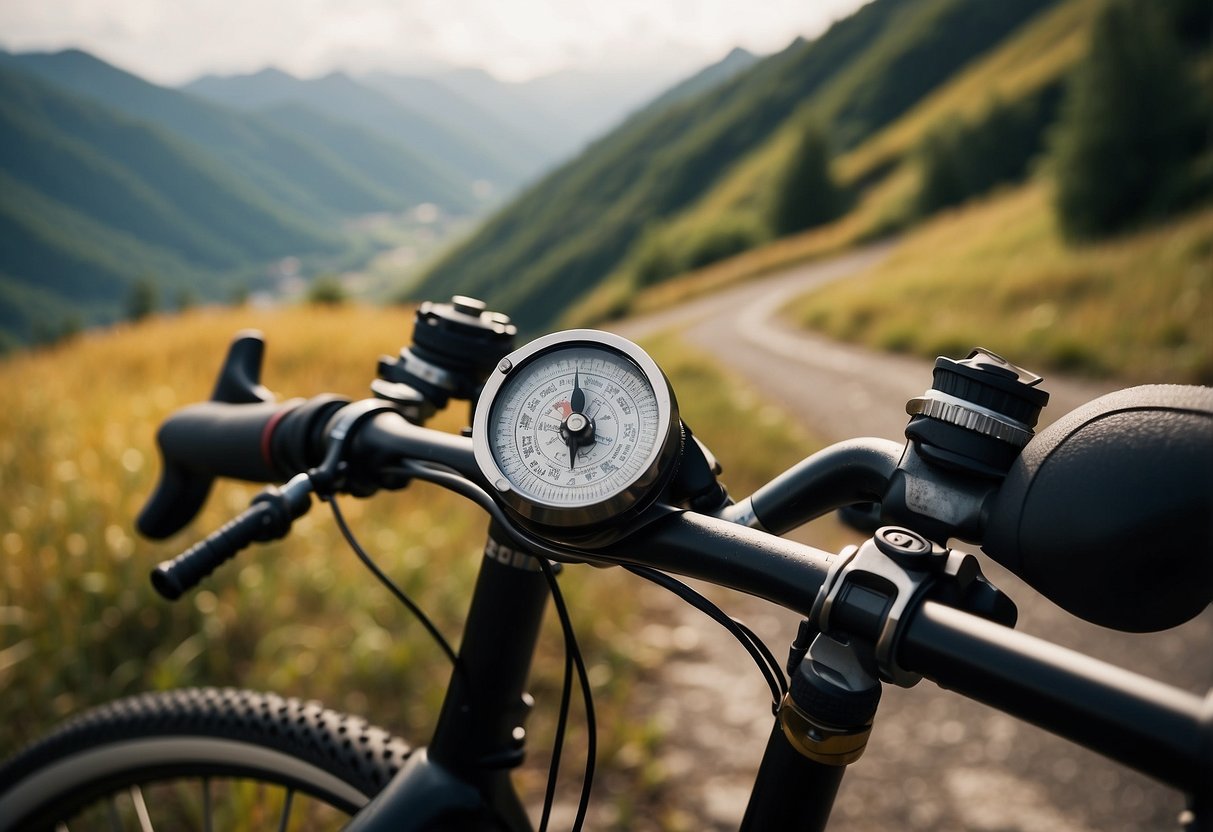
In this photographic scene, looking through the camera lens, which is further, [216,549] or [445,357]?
[445,357]

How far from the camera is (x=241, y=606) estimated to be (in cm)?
366

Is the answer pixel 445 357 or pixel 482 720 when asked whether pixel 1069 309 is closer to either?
pixel 445 357

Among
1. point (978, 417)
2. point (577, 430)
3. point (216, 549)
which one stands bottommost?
point (216, 549)

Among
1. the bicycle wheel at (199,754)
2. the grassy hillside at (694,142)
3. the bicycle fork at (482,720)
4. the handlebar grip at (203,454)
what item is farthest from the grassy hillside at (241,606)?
the grassy hillside at (694,142)

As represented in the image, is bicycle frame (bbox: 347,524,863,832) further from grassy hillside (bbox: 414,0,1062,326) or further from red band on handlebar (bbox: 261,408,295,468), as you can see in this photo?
grassy hillside (bbox: 414,0,1062,326)

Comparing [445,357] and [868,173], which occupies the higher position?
[868,173]

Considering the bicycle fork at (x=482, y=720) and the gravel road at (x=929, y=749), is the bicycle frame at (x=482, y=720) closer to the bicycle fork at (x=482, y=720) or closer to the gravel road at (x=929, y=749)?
the bicycle fork at (x=482, y=720)

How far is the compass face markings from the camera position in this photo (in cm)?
98

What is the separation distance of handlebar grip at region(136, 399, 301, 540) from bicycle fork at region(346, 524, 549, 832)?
484 mm

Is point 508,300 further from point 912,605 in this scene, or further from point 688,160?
point 912,605

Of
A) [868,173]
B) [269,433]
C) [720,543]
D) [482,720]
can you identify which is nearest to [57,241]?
[868,173]

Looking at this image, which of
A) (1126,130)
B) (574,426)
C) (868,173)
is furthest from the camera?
(868,173)

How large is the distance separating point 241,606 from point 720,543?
3.33 metres


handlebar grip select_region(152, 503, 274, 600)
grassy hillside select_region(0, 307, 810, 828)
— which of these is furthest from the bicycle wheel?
grassy hillside select_region(0, 307, 810, 828)
